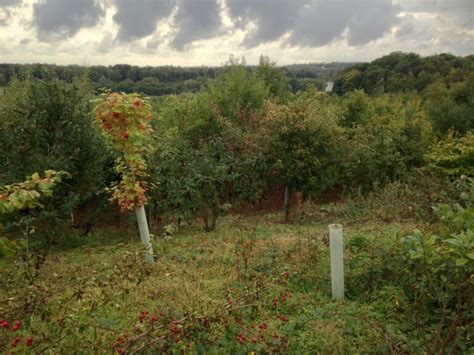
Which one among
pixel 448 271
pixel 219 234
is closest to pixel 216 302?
pixel 448 271

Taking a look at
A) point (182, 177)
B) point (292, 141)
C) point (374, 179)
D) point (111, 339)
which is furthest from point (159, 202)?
point (374, 179)

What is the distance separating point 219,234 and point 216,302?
4042 millimetres

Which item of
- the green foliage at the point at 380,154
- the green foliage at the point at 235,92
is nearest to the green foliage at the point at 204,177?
the green foliage at the point at 380,154

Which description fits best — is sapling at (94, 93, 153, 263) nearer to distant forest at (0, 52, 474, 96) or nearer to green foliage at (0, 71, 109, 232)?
green foliage at (0, 71, 109, 232)

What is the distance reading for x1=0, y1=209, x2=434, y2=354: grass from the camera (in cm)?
316

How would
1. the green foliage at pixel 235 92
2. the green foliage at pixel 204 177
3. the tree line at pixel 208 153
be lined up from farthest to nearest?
the green foliage at pixel 235 92
the green foliage at pixel 204 177
the tree line at pixel 208 153

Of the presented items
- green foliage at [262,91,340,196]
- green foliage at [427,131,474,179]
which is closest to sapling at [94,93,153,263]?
green foliage at [262,91,340,196]

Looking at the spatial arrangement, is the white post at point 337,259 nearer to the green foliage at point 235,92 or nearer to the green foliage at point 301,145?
the green foliage at point 301,145

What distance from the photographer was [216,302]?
446 centimetres

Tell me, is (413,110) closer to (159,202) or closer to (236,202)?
(236,202)

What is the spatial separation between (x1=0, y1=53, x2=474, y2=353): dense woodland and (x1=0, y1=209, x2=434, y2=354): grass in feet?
0.08

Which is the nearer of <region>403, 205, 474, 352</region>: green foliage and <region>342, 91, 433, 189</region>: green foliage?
<region>403, 205, 474, 352</region>: green foliage

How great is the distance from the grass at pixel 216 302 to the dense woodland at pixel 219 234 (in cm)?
2

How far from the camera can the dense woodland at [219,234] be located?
3.27m
